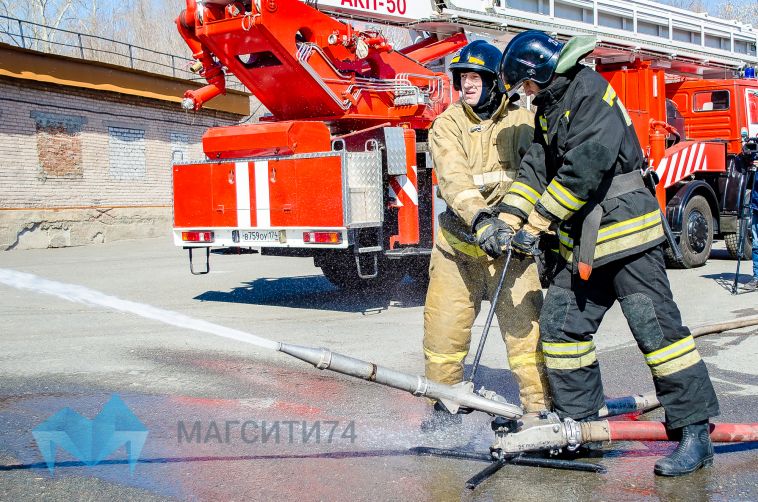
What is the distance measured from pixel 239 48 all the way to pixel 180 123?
A: 14.4 m

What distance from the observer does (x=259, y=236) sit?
8.22m

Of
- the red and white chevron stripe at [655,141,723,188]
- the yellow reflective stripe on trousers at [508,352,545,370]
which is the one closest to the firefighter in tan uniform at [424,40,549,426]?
the yellow reflective stripe on trousers at [508,352,545,370]

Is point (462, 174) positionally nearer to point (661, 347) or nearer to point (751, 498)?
point (661, 347)

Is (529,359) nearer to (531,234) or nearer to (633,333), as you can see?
(633,333)

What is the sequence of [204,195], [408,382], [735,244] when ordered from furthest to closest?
[735,244]
[204,195]
[408,382]

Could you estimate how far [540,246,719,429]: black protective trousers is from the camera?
365cm

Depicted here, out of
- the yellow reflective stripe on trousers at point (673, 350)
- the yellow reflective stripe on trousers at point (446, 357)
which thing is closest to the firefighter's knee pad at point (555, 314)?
the yellow reflective stripe on trousers at point (673, 350)

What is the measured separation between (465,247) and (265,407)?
144cm

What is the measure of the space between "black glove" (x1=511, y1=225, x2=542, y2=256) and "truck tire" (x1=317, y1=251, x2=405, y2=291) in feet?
16.3

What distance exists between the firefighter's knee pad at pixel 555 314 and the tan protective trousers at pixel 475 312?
309mm

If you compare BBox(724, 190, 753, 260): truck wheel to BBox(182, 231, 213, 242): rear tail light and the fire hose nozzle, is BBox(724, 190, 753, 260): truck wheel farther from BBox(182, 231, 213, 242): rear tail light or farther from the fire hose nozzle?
the fire hose nozzle

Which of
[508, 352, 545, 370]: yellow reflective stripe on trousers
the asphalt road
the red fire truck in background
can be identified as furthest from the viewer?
the red fire truck in background

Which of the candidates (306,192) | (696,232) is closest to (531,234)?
(306,192)

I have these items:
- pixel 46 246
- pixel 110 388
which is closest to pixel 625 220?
pixel 110 388
